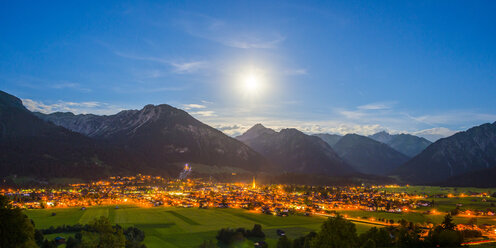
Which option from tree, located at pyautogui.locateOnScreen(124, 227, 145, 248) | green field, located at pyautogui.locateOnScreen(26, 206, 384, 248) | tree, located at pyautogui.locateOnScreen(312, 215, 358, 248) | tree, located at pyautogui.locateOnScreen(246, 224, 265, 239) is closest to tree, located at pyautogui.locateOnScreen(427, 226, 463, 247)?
tree, located at pyautogui.locateOnScreen(312, 215, 358, 248)

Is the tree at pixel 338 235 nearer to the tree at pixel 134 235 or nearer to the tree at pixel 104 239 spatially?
the tree at pixel 104 239

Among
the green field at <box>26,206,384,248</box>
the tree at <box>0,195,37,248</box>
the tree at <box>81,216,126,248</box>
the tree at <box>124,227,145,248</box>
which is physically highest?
the tree at <box>0,195,37,248</box>

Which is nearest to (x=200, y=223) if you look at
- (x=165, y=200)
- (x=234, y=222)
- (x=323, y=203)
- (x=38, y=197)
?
(x=234, y=222)

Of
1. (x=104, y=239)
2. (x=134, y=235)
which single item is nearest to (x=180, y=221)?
(x=134, y=235)

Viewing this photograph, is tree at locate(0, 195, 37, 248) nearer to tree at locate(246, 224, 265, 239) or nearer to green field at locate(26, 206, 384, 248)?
green field at locate(26, 206, 384, 248)

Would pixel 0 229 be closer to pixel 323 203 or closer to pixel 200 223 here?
pixel 200 223

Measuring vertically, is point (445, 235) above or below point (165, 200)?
above
